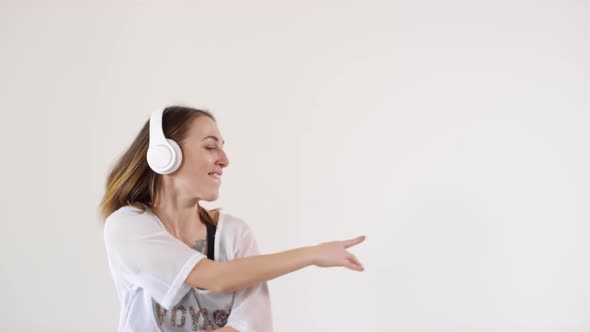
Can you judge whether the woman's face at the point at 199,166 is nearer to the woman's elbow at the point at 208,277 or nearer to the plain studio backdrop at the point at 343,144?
the woman's elbow at the point at 208,277

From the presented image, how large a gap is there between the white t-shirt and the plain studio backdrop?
1.48m


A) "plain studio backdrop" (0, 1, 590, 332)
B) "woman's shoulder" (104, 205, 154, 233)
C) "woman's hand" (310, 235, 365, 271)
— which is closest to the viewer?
"woman's hand" (310, 235, 365, 271)

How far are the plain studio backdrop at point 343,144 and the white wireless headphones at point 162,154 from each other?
5.02ft

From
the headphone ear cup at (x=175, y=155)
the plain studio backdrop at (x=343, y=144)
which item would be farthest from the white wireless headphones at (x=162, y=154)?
the plain studio backdrop at (x=343, y=144)

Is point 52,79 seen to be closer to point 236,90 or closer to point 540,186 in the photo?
point 236,90

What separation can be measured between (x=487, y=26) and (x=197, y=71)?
1.34 metres

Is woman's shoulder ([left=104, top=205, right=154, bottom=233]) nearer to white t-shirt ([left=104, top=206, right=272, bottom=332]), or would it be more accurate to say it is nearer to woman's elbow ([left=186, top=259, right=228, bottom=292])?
white t-shirt ([left=104, top=206, right=272, bottom=332])

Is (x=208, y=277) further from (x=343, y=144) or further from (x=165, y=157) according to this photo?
(x=343, y=144)

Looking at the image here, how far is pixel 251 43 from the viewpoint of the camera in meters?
3.30

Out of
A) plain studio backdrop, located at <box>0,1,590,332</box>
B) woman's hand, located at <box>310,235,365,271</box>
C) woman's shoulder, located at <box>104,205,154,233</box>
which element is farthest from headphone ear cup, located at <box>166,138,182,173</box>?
plain studio backdrop, located at <box>0,1,590,332</box>

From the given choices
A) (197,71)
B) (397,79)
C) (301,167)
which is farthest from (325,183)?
(197,71)

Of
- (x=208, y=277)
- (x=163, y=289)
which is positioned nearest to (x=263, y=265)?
(x=208, y=277)

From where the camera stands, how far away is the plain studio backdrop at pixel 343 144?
10.00 feet

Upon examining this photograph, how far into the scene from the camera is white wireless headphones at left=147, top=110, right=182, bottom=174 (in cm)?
168
